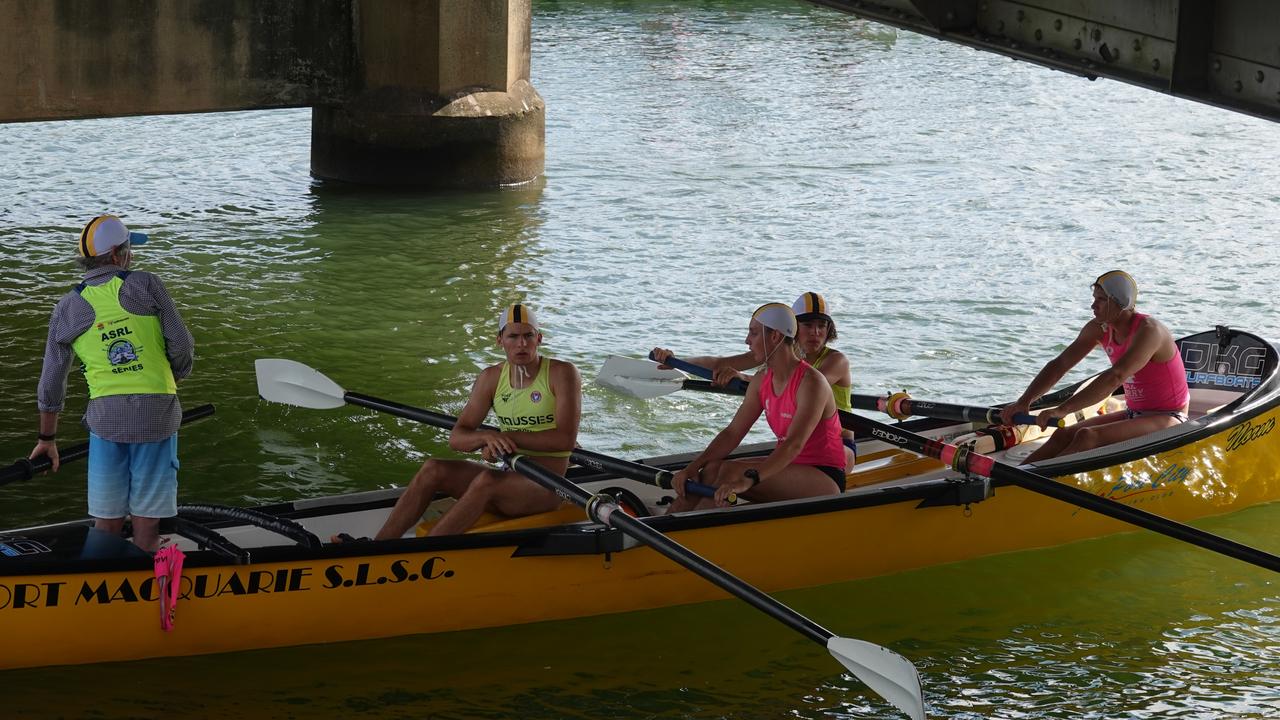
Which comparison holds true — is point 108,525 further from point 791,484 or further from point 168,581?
point 791,484

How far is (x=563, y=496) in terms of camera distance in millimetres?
7051

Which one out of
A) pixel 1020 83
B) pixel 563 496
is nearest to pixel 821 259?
pixel 563 496

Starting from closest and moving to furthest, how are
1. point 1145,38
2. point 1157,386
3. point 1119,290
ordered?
point 1145,38
point 1119,290
point 1157,386

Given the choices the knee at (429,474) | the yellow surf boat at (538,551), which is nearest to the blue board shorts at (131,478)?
the yellow surf boat at (538,551)

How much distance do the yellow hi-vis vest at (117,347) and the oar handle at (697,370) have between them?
3.49 metres

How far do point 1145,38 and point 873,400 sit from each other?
254 cm

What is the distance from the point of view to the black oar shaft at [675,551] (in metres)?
6.50

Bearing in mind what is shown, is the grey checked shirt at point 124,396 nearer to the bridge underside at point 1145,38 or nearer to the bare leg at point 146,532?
the bare leg at point 146,532

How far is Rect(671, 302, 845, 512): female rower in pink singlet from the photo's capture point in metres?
7.53

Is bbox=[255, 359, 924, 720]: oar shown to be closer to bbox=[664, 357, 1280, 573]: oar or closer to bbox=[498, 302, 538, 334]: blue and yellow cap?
bbox=[498, 302, 538, 334]: blue and yellow cap

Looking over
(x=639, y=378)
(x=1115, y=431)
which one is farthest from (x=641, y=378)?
(x=1115, y=431)

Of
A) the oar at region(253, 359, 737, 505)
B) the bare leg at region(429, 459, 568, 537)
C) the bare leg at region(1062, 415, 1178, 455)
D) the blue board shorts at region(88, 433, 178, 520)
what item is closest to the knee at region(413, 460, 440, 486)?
the bare leg at region(429, 459, 568, 537)

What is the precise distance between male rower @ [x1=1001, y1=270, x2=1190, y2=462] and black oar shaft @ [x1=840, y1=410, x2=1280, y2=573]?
1.05 m

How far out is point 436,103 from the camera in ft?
56.3
